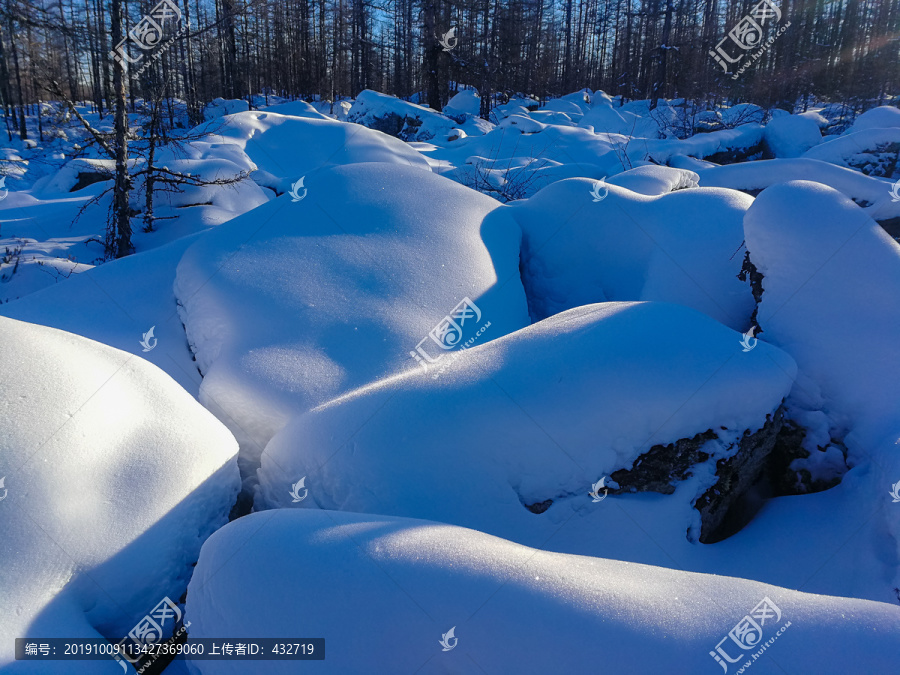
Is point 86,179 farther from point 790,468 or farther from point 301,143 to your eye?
point 790,468

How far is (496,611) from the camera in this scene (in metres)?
1.49

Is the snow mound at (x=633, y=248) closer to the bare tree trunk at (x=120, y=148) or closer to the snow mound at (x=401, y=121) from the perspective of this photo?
the bare tree trunk at (x=120, y=148)

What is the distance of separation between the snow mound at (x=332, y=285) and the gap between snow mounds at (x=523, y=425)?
1.63 feet

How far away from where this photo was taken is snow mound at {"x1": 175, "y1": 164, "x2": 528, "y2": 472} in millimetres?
3025

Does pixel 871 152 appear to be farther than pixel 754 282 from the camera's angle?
Yes

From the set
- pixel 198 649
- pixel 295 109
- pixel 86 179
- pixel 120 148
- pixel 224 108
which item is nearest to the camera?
pixel 198 649

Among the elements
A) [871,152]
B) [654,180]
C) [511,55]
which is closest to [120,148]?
[654,180]

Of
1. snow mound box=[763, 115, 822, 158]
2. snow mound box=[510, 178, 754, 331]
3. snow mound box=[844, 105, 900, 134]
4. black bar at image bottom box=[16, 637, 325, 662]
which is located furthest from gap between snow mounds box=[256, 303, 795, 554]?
snow mound box=[844, 105, 900, 134]

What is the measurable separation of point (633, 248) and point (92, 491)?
387cm

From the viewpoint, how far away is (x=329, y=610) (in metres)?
1.57

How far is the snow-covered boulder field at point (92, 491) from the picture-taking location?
1.84 meters

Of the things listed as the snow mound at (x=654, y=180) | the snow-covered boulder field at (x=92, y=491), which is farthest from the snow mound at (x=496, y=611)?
the snow mound at (x=654, y=180)

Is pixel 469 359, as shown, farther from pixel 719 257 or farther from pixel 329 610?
pixel 719 257

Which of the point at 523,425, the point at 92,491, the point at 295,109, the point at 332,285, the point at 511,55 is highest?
the point at 511,55
